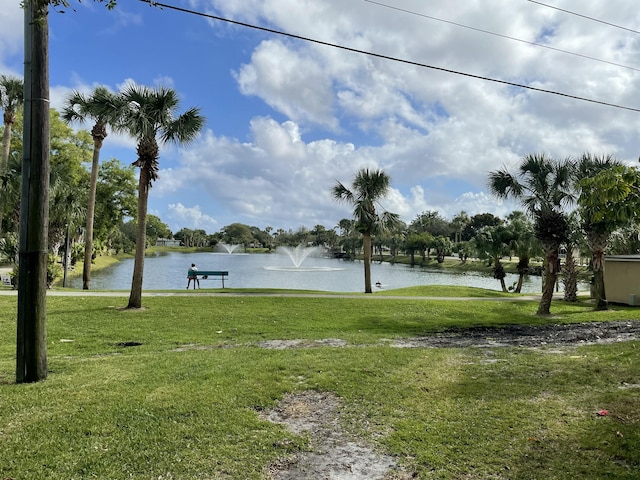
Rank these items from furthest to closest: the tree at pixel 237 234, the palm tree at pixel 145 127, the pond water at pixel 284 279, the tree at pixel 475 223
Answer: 1. the tree at pixel 237 234
2. the tree at pixel 475 223
3. the pond water at pixel 284 279
4. the palm tree at pixel 145 127

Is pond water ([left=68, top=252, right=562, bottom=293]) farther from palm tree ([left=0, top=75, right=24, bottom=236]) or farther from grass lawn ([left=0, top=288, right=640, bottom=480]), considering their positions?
grass lawn ([left=0, top=288, right=640, bottom=480])

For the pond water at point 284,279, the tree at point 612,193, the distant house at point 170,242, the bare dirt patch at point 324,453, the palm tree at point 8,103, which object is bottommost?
the pond water at point 284,279

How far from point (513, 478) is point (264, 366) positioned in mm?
4040

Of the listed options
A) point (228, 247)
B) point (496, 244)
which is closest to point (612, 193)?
point (496, 244)

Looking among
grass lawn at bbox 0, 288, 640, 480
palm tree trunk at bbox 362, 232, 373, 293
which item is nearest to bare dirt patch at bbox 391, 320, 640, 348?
grass lawn at bbox 0, 288, 640, 480

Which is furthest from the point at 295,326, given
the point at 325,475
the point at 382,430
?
the point at 325,475

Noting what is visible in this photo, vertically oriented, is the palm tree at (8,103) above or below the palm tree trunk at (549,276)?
above

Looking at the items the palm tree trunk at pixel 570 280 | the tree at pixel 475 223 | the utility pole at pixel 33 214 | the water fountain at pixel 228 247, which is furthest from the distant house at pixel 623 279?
the water fountain at pixel 228 247

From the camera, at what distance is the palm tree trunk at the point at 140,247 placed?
14.1 meters

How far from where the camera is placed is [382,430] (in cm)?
445

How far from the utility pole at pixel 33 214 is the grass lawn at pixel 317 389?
0.45 meters

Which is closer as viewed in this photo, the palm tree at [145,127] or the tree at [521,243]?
the palm tree at [145,127]

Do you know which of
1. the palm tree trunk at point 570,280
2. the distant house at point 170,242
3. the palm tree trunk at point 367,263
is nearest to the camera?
the palm tree trunk at point 367,263

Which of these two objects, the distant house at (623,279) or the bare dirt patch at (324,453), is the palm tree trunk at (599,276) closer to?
the distant house at (623,279)
